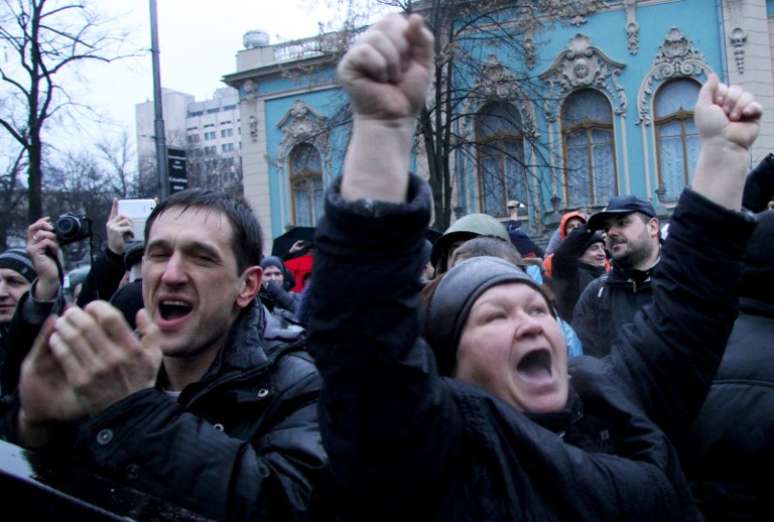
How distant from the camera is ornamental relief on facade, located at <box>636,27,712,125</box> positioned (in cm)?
1930

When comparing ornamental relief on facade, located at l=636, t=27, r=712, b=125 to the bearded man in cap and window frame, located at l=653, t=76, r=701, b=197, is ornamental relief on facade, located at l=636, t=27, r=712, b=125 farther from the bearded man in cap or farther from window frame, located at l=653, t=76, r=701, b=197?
the bearded man in cap

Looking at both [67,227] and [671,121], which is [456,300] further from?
[671,121]

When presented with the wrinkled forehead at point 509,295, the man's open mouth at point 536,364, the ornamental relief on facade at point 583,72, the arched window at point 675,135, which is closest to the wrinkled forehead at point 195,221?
the wrinkled forehead at point 509,295

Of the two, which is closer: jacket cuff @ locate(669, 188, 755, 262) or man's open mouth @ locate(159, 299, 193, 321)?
jacket cuff @ locate(669, 188, 755, 262)

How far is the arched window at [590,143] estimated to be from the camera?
67.5ft

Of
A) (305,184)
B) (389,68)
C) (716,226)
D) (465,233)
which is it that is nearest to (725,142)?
(716,226)

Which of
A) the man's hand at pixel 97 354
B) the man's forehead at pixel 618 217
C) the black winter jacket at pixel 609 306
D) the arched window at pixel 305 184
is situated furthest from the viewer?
the arched window at pixel 305 184

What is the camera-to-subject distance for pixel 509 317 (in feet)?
6.14

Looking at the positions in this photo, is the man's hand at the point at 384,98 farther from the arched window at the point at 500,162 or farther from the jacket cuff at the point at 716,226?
the arched window at the point at 500,162

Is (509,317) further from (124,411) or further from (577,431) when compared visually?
(124,411)

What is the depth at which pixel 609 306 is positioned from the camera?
4.70m

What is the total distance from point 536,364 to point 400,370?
2.08ft

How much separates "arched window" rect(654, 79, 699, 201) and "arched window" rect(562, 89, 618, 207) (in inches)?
46.0

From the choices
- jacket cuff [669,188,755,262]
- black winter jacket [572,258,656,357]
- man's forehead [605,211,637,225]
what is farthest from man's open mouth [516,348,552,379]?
man's forehead [605,211,637,225]
